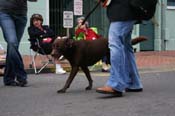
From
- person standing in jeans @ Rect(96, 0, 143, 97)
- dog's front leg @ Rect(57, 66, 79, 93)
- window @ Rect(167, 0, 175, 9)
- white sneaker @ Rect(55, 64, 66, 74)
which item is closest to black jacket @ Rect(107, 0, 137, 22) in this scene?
person standing in jeans @ Rect(96, 0, 143, 97)

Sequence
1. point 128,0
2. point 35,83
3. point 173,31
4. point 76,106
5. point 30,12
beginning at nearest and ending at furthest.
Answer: point 76,106
point 128,0
point 35,83
point 30,12
point 173,31

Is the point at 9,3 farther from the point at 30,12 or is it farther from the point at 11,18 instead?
the point at 30,12

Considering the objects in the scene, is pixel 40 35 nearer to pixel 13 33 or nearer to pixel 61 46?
pixel 13 33

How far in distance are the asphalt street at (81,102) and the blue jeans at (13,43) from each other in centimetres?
23

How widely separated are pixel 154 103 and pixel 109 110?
717 millimetres

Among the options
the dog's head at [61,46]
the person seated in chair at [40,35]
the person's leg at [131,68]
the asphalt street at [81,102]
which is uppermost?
the person seated in chair at [40,35]

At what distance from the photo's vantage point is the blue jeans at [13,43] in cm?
859

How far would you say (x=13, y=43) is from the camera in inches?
339

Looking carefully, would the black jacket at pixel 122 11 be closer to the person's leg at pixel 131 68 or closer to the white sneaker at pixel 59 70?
the person's leg at pixel 131 68

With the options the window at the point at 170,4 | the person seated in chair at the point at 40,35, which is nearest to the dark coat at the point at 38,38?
the person seated in chair at the point at 40,35

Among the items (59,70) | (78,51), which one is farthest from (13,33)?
(59,70)

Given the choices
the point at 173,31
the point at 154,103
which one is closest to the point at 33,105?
the point at 154,103

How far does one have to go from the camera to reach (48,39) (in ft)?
41.9

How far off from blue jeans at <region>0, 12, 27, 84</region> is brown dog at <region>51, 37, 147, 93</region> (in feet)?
3.09
